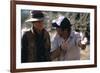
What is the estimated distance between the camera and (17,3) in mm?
1713

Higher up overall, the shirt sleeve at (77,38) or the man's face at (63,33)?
the man's face at (63,33)

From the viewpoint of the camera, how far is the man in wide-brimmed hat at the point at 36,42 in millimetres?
1755

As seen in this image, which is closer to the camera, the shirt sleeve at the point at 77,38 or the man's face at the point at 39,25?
the man's face at the point at 39,25

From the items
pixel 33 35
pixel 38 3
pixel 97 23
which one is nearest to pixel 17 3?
pixel 38 3

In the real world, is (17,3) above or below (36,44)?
above

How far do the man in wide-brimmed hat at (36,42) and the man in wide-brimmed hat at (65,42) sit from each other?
0.29 ft

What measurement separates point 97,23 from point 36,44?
0.66 metres

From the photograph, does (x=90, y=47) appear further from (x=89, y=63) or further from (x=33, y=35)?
(x=33, y=35)

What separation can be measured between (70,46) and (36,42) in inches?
13.2

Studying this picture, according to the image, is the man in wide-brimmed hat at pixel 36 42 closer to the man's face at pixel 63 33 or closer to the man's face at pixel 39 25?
the man's face at pixel 39 25

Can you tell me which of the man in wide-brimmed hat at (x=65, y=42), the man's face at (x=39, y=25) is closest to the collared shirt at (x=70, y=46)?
the man in wide-brimmed hat at (x=65, y=42)

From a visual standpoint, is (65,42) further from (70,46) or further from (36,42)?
(36,42)

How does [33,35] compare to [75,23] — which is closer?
[33,35]

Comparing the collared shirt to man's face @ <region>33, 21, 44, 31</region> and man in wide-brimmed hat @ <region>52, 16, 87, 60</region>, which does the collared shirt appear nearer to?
man in wide-brimmed hat @ <region>52, 16, 87, 60</region>
